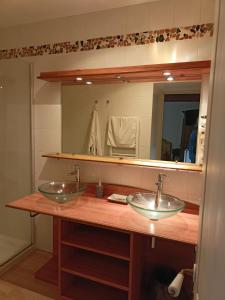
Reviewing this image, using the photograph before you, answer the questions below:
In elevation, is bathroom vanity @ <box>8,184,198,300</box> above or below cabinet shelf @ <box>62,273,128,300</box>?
above

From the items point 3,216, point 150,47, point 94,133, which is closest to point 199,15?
point 150,47

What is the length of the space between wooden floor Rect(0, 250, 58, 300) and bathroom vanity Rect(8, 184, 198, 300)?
0.07 metres

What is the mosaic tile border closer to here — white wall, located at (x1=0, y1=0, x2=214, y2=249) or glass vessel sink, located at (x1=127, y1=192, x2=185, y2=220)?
white wall, located at (x1=0, y1=0, x2=214, y2=249)

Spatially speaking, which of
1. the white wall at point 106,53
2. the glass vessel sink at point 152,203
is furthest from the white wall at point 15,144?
the glass vessel sink at point 152,203

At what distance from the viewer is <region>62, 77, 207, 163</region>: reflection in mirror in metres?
1.74

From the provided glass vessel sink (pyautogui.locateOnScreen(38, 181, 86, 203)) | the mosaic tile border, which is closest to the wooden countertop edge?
glass vessel sink (pyautogui.locateOnScreen(38, 181, 86, 203))

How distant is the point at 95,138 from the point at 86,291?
124cm

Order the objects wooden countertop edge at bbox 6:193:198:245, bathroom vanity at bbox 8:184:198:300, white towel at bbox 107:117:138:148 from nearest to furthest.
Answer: wooden countertop edge at bbox 6:193:198:245 < bathroom vanity at bbox 8:184:198:300 < white towel at bbox 107:117:138:148

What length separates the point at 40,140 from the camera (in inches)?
89.0

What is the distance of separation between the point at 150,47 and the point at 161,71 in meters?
0.29

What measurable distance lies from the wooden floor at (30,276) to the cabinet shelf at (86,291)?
0.18 metres

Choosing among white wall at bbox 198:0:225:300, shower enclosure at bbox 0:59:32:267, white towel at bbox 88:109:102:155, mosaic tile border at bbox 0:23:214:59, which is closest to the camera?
white wall at bbox 198:0:225:300

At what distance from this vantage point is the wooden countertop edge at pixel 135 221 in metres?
1.37

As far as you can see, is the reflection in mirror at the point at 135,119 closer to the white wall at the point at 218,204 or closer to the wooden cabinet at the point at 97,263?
the wooden cabinet at the point at 97,263
